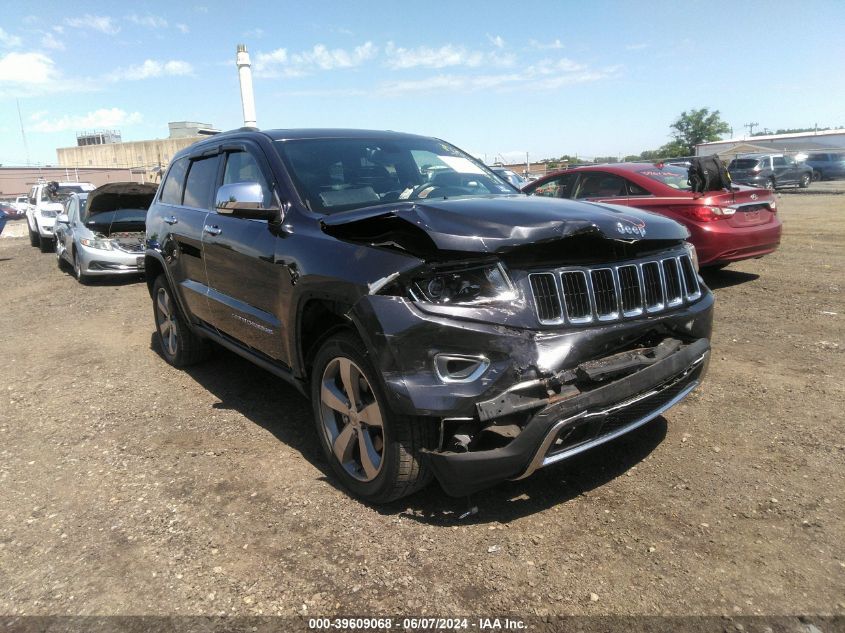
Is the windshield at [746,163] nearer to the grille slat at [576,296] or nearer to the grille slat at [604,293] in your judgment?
the grille slat at [604,293]

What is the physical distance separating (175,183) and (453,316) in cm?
373

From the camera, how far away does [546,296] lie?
8.71ft

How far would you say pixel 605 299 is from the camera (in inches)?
111

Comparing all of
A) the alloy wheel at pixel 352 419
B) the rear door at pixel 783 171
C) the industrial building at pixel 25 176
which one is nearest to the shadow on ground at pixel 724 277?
the alloy wheel at pixel 352 419

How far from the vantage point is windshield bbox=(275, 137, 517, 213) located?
11.7 feet

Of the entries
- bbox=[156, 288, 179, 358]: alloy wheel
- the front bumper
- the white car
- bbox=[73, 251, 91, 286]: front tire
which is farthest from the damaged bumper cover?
the white car

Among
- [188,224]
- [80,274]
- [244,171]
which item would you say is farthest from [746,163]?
[244,171]

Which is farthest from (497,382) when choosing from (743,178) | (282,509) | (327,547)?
(743,178)

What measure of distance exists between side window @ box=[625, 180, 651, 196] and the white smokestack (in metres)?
15.3

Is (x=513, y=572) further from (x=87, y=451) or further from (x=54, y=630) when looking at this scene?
(x=87, y=451)

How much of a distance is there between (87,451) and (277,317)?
1634 millimetres

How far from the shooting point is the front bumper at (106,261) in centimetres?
1055

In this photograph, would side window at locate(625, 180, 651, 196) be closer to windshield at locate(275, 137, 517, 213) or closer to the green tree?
windshield at locate(275, 137, 517, 213)

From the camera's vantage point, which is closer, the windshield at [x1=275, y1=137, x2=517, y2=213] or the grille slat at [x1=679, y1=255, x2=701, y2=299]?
the grille slat at [x1=679, y1=255, x2=701, y2=299]
